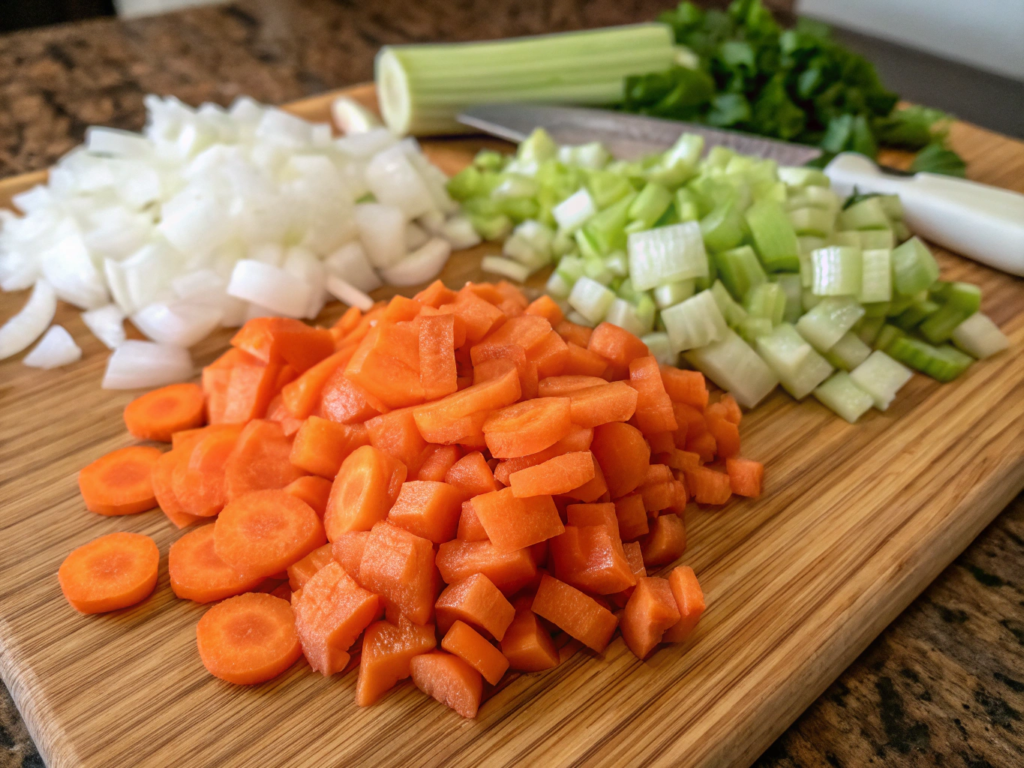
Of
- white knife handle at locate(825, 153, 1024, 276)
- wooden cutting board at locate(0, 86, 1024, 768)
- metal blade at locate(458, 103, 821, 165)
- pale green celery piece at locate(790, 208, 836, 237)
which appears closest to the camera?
wooden cutting board at locate(0, 86, 1024, 768)

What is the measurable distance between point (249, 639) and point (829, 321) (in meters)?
1.54

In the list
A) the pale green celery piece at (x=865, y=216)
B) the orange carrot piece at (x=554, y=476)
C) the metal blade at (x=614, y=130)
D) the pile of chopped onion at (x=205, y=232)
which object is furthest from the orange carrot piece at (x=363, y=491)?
the metal blade at (x=614, y=130)

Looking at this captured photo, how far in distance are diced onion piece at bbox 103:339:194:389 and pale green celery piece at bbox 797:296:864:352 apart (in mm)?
1632

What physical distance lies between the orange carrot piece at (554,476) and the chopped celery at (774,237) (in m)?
0.94

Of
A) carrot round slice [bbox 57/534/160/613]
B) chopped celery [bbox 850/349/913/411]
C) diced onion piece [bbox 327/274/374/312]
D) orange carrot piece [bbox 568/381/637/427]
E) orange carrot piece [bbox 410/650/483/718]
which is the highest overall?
orange carrot piece [bbox 568/381/637/427]

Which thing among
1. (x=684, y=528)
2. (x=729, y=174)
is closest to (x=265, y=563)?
(x=684, y=528)

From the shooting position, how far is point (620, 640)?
1408 millimetres

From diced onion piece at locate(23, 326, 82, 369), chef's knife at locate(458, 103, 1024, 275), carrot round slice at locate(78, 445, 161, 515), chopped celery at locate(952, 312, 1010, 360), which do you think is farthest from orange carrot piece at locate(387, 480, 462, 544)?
chef's knife at locate(458, 103, 1024, 275)

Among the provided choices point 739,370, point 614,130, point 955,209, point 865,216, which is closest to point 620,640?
point 739,370

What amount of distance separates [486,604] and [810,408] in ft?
3.42

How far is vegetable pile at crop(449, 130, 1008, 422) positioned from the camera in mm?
1922

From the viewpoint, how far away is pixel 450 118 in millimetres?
3006

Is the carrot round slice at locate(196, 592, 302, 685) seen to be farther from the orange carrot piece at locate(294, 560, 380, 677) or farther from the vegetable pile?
the vegetable pile

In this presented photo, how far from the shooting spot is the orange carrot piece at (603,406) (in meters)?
1.46
